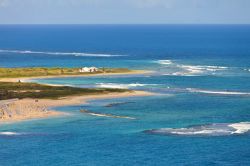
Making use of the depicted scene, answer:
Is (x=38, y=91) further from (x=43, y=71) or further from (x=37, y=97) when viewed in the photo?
(x=43, y=71)

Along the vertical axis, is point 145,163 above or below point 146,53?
below

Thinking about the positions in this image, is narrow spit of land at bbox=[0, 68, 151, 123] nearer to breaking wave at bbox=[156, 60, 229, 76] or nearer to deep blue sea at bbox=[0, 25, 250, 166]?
deep blue sea at bbox=[0, 25, 250, 166]

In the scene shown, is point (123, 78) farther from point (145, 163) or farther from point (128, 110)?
point (145, 163)

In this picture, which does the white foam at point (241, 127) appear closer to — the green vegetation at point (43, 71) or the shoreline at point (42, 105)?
the shoreline at point (42, 105)

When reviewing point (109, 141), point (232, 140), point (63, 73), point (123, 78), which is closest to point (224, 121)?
point (232, 140)

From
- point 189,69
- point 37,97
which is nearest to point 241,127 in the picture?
point 37,97

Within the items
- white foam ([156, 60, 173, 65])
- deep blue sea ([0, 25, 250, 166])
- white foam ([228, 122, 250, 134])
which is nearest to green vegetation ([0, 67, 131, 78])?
deep blue sea ([0, 25, 250, 166])
